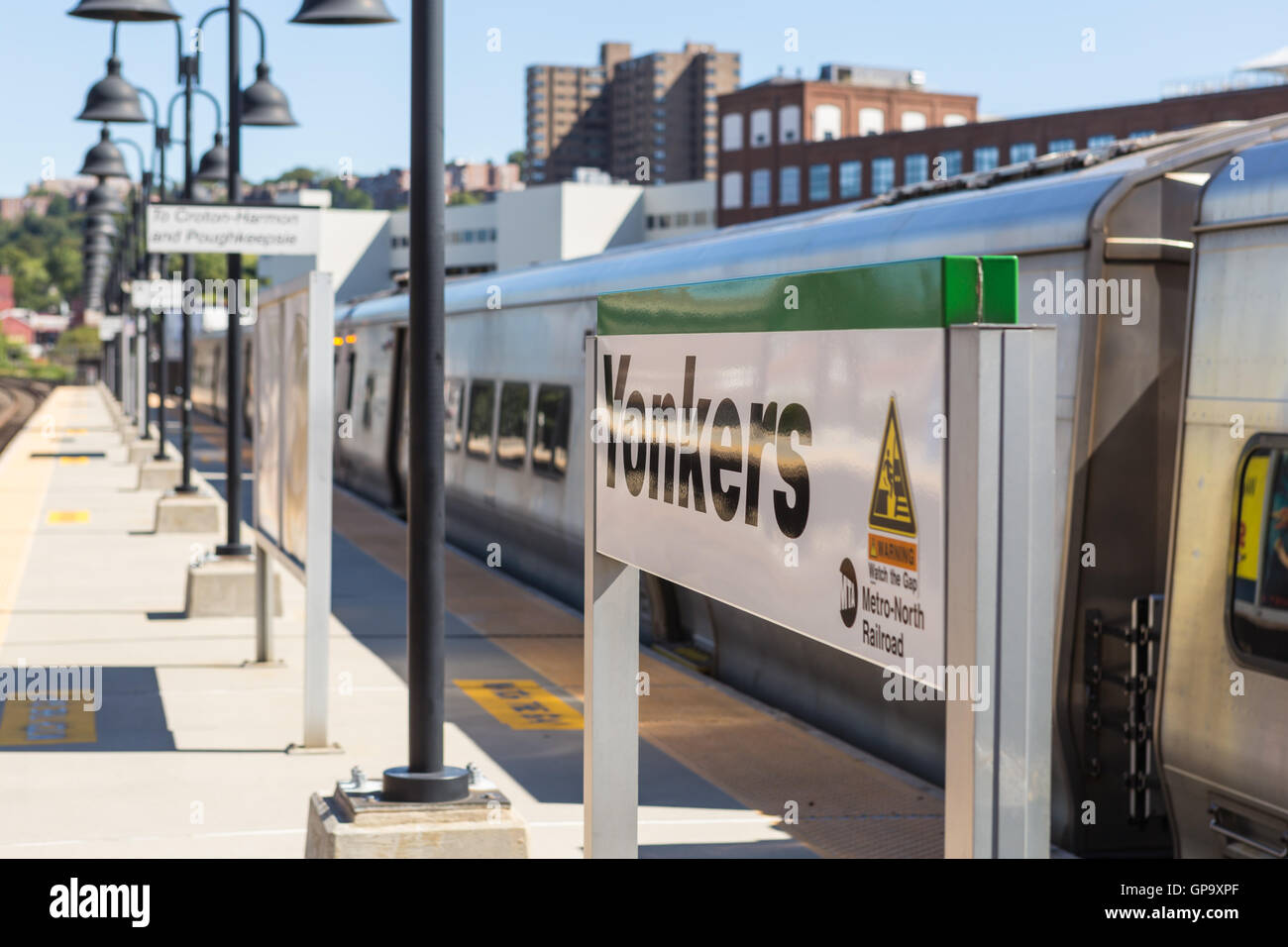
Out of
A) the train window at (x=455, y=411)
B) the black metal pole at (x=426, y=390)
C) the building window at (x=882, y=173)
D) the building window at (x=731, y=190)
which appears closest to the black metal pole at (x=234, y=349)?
the train window at (x=455, y=411)

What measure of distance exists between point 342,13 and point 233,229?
5.63 ft

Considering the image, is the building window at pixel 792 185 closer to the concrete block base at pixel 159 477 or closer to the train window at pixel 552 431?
the concrete block base at pixel 159 477

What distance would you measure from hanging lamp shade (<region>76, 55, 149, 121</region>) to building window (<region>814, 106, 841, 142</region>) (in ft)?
267

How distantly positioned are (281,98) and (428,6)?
9.12 metres

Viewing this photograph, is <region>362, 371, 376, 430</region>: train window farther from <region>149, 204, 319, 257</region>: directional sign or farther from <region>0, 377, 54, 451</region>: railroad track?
<region>0, 377, 54, 451</region>: railroad track

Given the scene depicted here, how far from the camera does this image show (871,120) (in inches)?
3898

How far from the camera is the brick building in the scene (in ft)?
260

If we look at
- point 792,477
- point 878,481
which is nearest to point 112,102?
point 792,477

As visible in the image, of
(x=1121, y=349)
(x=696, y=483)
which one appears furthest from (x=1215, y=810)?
(x=696, y=483)

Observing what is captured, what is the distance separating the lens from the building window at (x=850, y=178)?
89.0 m

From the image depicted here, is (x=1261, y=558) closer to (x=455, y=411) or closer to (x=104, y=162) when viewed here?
(x=455, y=411)

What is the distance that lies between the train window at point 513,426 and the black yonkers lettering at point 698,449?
11212mm

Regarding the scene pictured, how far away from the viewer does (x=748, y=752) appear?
8.77 meters
